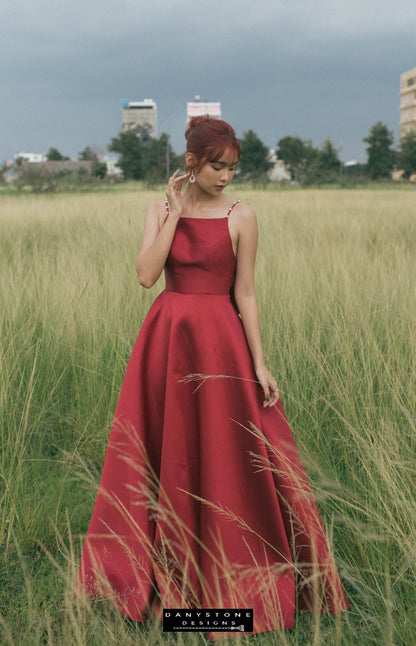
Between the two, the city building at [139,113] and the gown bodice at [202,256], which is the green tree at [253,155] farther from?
the city building at [139,113]

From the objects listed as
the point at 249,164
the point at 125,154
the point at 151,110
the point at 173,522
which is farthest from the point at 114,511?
the point at 151,110

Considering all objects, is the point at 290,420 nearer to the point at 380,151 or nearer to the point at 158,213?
the point at 158,213

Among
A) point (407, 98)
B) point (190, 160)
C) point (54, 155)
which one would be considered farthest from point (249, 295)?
point (407, 98)

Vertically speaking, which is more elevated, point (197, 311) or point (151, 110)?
point (151, 110)

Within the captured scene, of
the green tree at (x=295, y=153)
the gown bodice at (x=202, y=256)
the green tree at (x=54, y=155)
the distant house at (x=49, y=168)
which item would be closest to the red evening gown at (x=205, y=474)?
the gown bodice at (x=202, y=256)

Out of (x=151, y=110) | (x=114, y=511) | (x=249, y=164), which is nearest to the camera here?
(x=114, y=511)

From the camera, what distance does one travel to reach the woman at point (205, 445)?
1516mm

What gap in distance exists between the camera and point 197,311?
156 cm

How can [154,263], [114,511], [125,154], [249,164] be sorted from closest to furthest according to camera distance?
1. [154,263]
2. [114,511]
3. [249,164]
4. [125,154]

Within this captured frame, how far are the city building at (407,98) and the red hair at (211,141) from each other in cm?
7627

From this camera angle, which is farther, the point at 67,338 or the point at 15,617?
the point at 67,338

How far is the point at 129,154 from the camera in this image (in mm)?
45656

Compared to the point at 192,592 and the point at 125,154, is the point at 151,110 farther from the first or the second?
the point at 192,592

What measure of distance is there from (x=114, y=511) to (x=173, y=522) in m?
0.20
